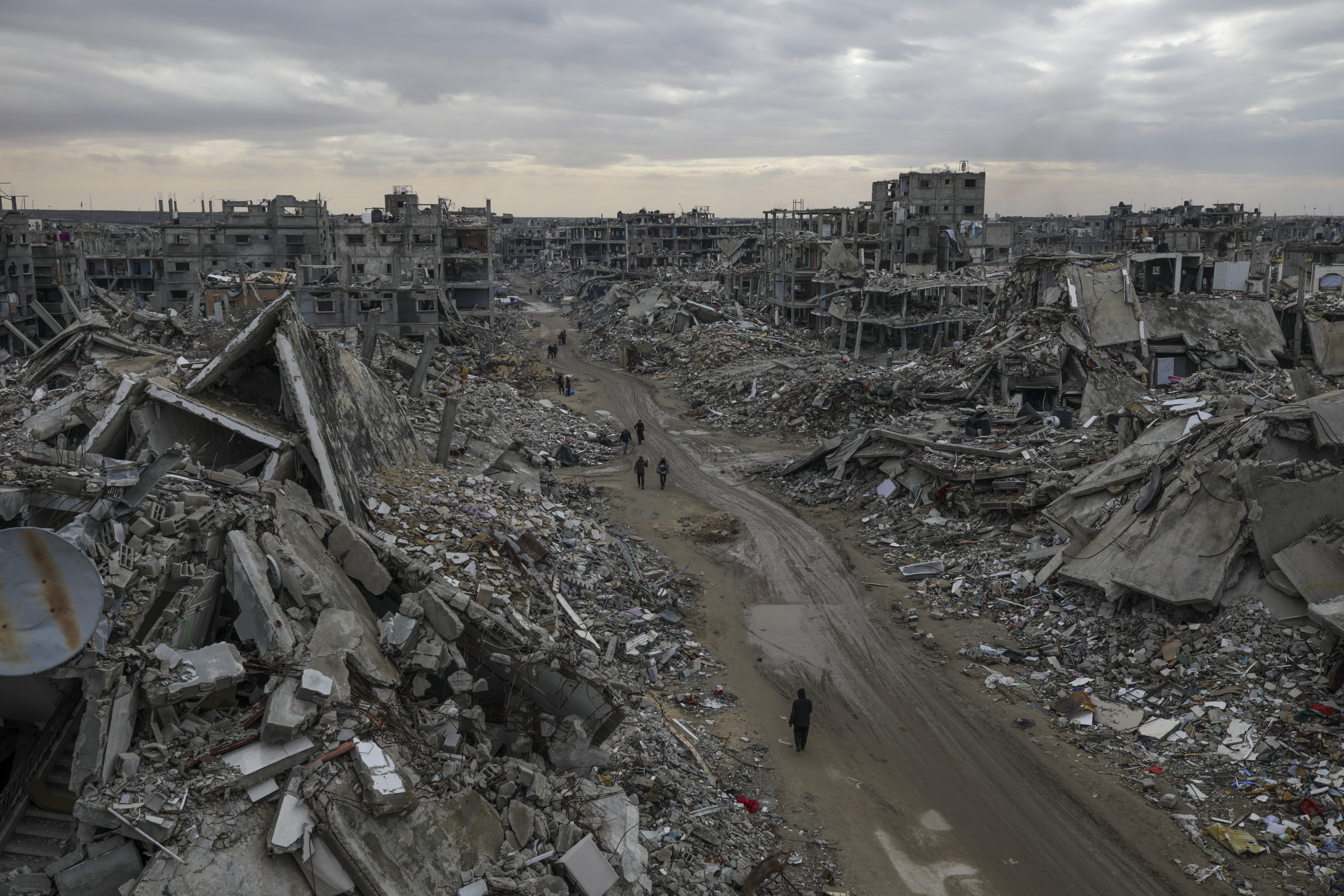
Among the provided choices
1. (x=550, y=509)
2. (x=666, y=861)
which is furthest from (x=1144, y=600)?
(x=550, y=509)

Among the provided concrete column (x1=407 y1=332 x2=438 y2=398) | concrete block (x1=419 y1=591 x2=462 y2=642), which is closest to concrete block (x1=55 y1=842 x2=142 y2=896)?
concrete block (x1=419 y1=591 x2=462 y2=642)

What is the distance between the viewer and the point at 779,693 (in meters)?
13.3

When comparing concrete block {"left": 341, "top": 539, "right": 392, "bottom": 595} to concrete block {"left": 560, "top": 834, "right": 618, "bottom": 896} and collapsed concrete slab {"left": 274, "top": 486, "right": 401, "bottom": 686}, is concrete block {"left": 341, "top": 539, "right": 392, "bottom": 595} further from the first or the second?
concrete block {"left": 560, "top": 834, "right": 618, "bottom": 896}

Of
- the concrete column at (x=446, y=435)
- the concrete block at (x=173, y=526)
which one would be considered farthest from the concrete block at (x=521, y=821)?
the concrete column at (x=446, y=435)

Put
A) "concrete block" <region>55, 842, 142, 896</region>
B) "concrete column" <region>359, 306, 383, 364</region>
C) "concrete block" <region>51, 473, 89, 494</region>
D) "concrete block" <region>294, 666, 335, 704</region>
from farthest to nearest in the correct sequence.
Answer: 1. "concrete column" <region>359, 306, 383, 364</region>
2. "concrete block" <region>51, 473, 89, 494</region>
3. "concrete block" <region>294, 666, 335, 704</region>
4. "concrete block" <region>55, 842, 142, 896</region>

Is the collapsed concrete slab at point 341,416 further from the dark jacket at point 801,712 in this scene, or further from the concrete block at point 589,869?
the dark jacket at point 801,712

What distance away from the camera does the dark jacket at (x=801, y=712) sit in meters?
11.6

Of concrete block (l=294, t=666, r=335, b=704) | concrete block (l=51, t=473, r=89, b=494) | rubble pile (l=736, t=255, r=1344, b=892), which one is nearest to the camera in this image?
concrete block (l=294, t=666, r=335, b=704)

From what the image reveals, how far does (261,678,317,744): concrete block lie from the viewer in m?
6.99

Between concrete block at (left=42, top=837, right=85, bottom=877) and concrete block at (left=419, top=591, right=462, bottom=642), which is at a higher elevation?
concrete block at (left=419, top=591, right=462, bottom=642)

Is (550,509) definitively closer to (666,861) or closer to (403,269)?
(666,861)

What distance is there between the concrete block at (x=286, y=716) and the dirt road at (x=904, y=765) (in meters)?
5.68

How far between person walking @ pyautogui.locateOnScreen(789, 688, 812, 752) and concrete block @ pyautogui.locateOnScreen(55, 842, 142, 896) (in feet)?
25.1

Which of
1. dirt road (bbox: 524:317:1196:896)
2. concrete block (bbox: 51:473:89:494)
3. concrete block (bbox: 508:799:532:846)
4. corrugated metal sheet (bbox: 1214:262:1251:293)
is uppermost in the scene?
corrugated metal sheet (bbox: 1214:262:1251:293)
